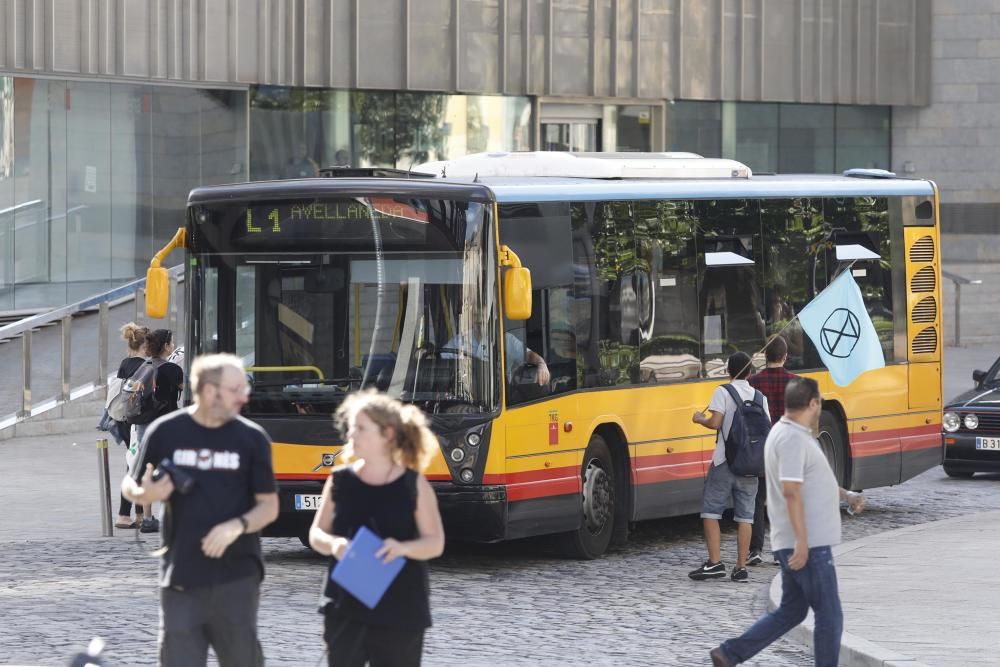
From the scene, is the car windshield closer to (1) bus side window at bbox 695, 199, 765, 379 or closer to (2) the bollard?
(1) bus side window at bbox 695, 199, 765, 379

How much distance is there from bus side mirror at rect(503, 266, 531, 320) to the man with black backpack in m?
1.47

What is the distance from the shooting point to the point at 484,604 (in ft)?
37.3

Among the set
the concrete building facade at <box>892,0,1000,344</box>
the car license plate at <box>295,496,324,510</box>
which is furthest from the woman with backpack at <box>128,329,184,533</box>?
the concrete building facade at <box>892,0,1000,344</box>

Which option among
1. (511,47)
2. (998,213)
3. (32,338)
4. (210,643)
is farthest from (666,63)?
(210,643)

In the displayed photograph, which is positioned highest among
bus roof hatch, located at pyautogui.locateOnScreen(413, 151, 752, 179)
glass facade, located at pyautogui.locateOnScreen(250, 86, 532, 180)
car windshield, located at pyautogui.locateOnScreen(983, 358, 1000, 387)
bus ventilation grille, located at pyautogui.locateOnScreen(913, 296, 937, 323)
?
glass facade, located at pyautogui.locateOnScreen(250, 86, 532, 180)

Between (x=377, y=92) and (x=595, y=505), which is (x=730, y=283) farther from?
(x=377, y=92)

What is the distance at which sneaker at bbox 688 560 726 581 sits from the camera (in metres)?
12.6

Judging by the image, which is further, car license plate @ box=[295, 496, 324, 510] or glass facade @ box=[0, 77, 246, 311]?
glass facade @ box=[0, 77, 246, 311]

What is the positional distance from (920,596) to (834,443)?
4.67m

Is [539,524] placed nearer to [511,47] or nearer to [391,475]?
[391,475]

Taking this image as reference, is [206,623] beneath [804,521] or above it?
beneath

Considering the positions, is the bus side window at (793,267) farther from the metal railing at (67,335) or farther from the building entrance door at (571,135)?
the building entrance door at (571,135)

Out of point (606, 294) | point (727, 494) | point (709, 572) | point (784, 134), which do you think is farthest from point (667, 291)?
point (784, 134)

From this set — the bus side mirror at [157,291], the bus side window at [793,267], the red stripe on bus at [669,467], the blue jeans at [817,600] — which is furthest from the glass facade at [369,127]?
the blue jeans at [817,600]
